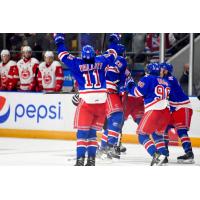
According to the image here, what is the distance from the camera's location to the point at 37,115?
17.8 m

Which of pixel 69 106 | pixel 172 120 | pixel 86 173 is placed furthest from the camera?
pixel 69 106

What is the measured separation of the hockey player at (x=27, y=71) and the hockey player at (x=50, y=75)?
0.32ft

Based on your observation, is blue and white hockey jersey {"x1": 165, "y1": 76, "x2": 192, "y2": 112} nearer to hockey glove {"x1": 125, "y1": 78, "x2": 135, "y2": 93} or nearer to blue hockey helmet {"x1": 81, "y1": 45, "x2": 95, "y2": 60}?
hockey glove {"x1": 125, "y1": 78, "x2": 135, "y2": 93}

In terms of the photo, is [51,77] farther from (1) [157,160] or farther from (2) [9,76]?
(1) [157,160]

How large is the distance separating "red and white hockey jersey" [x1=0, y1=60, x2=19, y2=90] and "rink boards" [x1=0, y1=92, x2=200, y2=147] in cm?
10

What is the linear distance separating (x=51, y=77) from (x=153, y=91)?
244 cm

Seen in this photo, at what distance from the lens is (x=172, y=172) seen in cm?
1506

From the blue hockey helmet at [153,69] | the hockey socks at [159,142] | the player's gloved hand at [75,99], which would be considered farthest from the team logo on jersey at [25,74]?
the hockey socks at [159,142]

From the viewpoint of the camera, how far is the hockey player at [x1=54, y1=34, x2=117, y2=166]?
50.3 ft

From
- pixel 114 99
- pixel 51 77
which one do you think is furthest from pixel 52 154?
pixel 51 77

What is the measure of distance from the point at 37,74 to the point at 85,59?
9.04 ft

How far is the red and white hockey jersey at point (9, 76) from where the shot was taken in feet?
59.5

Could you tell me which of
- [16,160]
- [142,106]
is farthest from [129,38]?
[16,160]
